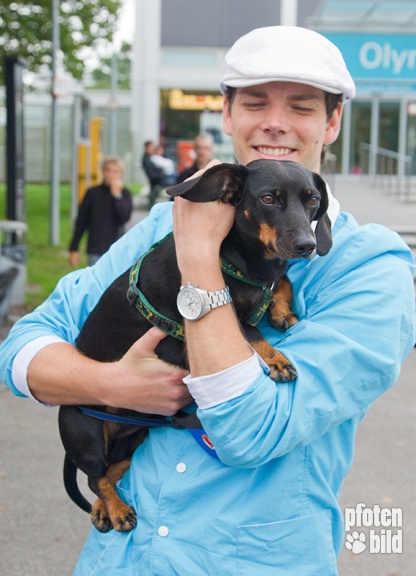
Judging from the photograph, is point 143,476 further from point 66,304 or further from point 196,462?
point 66,304

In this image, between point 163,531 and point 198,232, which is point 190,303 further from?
point 163,531

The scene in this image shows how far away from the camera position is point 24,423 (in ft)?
21.9

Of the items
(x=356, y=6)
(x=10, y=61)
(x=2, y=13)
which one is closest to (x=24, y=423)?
(x=10, y=61)

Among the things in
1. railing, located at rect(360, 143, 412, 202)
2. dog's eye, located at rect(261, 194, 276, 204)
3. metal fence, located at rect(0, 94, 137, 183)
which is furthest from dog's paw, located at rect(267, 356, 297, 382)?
metal fence, located at rect(0, 94, 137, 183)

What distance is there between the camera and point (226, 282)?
2.09 metres

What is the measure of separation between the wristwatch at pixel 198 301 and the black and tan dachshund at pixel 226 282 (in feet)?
0.60

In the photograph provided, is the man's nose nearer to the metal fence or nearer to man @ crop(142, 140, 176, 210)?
man @ crop(142, 140, 176, 210)

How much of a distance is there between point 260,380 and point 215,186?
0.48 m

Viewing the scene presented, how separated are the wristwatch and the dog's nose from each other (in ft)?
0.64

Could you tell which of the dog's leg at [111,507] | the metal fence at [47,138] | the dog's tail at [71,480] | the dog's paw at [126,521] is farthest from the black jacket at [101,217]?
the metal fence at [47,138]

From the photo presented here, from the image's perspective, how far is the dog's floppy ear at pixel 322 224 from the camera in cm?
194

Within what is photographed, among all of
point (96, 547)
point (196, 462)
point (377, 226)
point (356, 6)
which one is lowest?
point (96, 547)

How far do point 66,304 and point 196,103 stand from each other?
28786 millimetres

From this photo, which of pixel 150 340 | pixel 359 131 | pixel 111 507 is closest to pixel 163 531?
pixel 111 507
